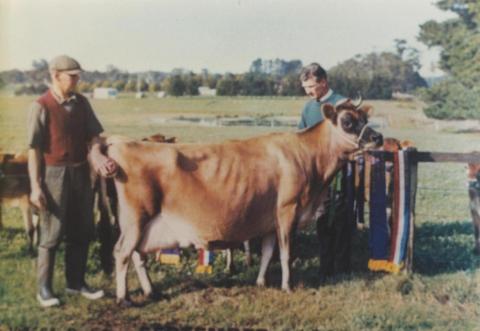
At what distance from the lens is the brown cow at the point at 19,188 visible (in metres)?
5.96

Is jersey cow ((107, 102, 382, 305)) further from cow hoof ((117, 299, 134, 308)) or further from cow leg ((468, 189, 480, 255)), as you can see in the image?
cow leg ((468, 189, 480, 255))

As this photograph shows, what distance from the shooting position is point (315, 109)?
19.7ft

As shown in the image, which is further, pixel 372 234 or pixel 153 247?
pixel 372 234

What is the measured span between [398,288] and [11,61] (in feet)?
12.1

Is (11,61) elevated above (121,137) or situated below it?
above

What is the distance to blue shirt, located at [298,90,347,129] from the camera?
5964mm

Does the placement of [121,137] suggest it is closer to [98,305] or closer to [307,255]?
[98,305]

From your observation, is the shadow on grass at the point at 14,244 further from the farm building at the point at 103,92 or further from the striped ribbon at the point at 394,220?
the striped ribbon at the point at 394,220

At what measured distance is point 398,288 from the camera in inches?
238

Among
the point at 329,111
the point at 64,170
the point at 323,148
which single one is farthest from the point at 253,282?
the point at 64,170

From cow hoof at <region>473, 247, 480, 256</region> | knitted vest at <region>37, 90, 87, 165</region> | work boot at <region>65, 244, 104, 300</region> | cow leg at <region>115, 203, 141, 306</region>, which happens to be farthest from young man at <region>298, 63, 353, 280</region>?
knitted vest at <region>37, 90, 87, 165</region>

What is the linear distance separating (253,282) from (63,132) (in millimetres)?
1975

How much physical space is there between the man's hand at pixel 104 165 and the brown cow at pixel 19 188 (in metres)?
0.65

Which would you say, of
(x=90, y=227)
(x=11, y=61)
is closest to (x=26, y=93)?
(x=11, y=61)
